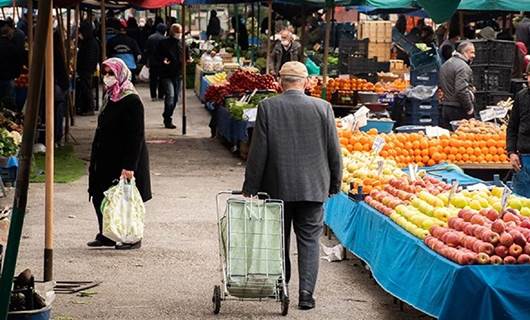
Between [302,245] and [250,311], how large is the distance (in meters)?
0.64

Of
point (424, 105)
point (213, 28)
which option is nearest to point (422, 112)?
point (424, 105)

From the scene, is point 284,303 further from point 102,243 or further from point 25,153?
point 25,153

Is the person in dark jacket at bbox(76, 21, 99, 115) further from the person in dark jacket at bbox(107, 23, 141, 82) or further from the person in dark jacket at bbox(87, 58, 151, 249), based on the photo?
the person in dark jacket at bbox(87, 58, 151, 249)

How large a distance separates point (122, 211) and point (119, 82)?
1168 millimetres

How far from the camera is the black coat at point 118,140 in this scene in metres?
11.0

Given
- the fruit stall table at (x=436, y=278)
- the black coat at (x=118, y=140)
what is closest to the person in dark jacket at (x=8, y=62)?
the black coat at (x=118, y=140)

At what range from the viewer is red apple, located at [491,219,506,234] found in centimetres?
802

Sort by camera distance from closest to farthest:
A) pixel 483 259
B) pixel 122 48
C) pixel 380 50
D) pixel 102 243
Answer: pixel 483 259 → pixel 102 243 → pixel 122 48 → pixel 380 50

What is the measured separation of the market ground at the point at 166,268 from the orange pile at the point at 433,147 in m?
1.95

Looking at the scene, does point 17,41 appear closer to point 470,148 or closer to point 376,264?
point 470,148

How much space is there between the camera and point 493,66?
1975cm

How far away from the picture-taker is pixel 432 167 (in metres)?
13.7

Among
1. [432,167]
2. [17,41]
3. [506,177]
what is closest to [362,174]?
[432,167]

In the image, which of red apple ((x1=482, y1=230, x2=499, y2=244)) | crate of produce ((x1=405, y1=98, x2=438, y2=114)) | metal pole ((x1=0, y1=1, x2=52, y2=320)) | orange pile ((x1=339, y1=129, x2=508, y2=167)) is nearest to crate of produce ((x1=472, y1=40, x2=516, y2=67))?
crate of produce ((x1=405, y1=98, x2=438, y2=114))
